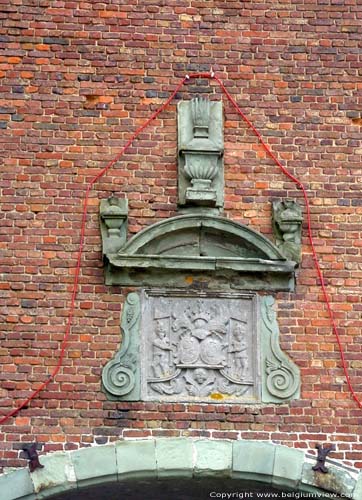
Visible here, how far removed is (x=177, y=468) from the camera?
11.1 metres

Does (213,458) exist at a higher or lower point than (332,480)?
higher

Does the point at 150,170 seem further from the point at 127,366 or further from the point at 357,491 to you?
the point at 357,491

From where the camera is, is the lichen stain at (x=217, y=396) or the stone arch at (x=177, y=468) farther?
the lichen stain at (x=217, y=396)

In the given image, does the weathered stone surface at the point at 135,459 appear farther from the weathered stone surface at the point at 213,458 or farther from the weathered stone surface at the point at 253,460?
the weathered stone surface at the point at 253,460

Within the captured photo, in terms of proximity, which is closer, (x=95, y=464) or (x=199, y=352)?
(x=95, y=464)

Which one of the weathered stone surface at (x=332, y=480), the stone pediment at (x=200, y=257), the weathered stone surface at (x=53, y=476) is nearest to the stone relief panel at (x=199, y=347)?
the stone pediment at (x=200, y=257)

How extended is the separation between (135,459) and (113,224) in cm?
204

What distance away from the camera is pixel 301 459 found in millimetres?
11250

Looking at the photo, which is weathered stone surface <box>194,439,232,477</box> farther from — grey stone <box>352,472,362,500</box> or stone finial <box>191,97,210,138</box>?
stone finial <box>191,97,210,138</box>

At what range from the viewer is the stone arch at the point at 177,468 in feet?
36.2

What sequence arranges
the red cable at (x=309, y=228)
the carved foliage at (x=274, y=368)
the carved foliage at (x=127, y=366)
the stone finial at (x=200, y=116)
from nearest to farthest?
the carved foliage at (x=127, y=366), the carved foliage at (x=274, y=368), the red cable at (x=309, y=228), the stone finial at (x=200, y=116)

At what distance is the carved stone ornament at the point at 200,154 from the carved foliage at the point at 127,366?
3.72 ft

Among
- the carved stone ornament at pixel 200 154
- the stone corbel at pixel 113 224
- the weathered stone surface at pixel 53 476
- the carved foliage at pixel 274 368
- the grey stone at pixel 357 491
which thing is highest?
the carved stone ornament at pixel 200 154

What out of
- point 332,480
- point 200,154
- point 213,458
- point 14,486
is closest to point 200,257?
point 200,154
